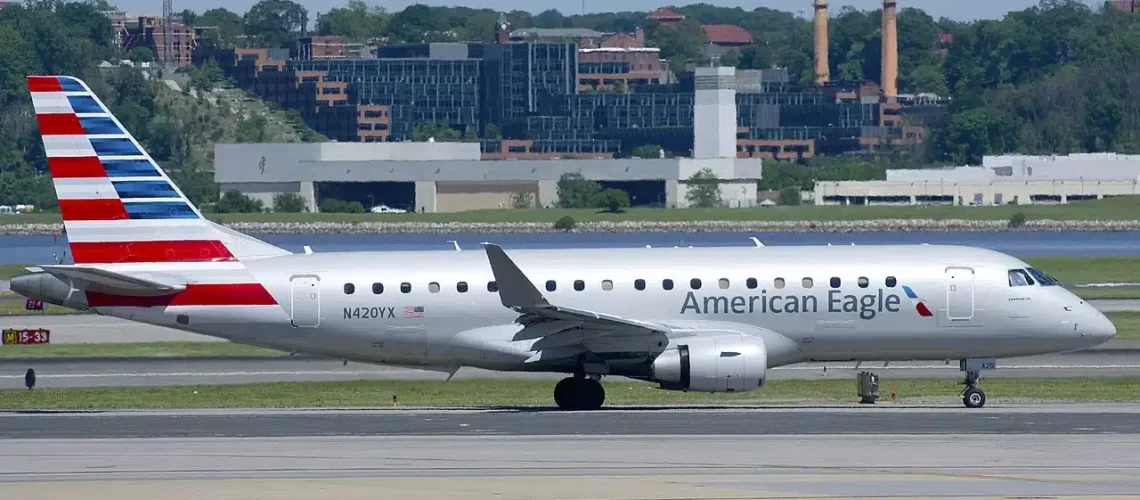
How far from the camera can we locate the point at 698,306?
1490 inches

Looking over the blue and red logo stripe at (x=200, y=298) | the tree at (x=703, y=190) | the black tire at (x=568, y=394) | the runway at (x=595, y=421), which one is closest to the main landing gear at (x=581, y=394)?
the black tire at (x=568, y=394)

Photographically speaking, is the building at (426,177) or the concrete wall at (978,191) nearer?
the concrete wall at (978,191)

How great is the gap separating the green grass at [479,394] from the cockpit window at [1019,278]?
2942 mm

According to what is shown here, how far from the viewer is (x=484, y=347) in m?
38.0

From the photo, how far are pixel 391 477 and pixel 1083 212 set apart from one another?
139 metres

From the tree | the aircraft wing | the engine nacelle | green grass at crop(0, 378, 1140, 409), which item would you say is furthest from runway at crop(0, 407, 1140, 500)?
the tree

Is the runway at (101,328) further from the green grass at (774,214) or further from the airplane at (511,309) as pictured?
the green grass at (774,214)

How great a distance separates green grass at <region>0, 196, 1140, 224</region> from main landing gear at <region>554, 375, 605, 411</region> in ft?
404

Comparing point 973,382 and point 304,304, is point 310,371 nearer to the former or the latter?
point 304,304

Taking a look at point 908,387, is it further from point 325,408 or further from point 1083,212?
point 1083,212

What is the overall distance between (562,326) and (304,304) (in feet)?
16.6

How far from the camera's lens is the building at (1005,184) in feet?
579

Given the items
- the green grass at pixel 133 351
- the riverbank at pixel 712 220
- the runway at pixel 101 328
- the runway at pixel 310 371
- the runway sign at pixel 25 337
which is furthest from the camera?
the riverbank at pixel 712 220

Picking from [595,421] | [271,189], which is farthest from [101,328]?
[271,189]
